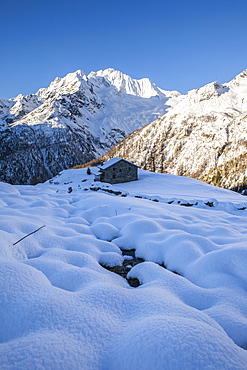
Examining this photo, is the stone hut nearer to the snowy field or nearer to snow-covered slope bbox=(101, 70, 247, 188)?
the snowy field

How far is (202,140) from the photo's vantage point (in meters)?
114

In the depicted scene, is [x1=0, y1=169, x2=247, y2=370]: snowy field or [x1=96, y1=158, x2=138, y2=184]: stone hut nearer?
[x1=0, y1=169, x2=247, y2=370]: snowy field

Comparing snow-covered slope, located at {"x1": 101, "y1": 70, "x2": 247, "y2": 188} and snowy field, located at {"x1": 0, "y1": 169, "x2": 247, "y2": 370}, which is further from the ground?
snow-covered slope, located at {"x1": 101, "y1": 70, "x2": 247, "y2": 188}

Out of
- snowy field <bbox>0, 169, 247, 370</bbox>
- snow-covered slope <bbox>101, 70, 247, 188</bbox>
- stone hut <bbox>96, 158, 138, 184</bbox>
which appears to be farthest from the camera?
snow-covered slope <bbox>101, 70, 247, 188</bbox>

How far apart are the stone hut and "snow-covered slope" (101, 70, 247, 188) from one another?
6753cm

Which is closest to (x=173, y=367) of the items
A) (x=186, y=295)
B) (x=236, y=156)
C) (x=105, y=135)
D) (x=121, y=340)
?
(x=121, y=340)

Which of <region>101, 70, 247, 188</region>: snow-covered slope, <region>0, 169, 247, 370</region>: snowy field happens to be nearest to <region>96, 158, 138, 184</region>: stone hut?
<region>0, 169, 247, 370</region>: snowy field

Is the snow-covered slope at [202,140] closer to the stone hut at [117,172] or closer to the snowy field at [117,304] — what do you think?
the stone hut at [117,172]

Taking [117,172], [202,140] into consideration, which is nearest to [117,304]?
[117,172]

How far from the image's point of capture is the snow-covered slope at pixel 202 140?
98438 millimetres

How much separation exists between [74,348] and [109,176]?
109ft

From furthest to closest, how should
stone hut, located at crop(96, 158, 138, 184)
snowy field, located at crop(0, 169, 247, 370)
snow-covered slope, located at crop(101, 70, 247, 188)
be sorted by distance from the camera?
snow-covered slope, located at crop(101, 70, 247, 188) < stone hut, located at crop(96, 158, 138, 184) < snowy field, located at crop(0, 169, 247, 370)

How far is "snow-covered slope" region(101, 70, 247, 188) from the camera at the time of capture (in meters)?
98.4

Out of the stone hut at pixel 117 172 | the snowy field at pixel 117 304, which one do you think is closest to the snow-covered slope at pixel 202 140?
the stone hut at pixel 117 172
